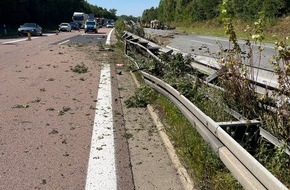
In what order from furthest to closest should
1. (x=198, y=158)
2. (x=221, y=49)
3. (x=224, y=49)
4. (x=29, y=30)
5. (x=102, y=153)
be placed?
(x=29, y=30) < (x=224, y=49) < (x=221, y=49) < (x=102, y=153) < (x=198, y=158)

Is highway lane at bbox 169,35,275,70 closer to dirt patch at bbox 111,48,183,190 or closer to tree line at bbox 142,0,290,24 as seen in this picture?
tree line at bbox 142,0,290,24

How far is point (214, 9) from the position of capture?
60.4 meters

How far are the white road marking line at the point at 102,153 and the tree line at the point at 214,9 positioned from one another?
2.43 meters

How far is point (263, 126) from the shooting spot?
4.51 m

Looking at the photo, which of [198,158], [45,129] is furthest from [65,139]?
[198,158]

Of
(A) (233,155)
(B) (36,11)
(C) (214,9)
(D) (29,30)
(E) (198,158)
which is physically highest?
(A) (233,155)

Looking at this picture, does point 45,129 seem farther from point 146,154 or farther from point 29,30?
point 29,30

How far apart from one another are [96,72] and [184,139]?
26.2ft

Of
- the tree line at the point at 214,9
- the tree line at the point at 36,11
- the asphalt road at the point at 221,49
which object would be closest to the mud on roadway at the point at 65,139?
the asphalt road at the point at 221,49

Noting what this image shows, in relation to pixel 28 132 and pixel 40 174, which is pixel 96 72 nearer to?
pixel 28 132

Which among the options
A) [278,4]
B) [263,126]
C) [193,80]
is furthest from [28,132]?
[278,4]

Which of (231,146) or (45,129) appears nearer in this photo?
(231,146)

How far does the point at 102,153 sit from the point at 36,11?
7498 centimetres

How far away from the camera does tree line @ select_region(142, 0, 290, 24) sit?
42188 millimetres
